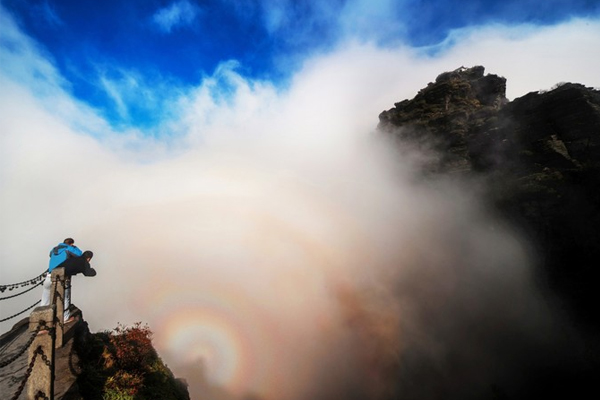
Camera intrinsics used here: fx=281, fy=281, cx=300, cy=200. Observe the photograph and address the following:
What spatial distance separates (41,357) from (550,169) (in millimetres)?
50199

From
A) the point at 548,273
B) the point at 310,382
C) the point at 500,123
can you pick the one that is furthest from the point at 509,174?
the point at 310,382

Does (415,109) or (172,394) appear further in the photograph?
(415,109)

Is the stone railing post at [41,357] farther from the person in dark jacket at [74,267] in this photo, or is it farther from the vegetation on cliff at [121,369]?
the person in dark jacket at [74,267]

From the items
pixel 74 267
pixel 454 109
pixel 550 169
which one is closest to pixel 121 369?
pixel 74 267

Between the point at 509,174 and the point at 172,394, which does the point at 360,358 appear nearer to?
the point at 509,174

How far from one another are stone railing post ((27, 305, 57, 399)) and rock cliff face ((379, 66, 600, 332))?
48.6 metres

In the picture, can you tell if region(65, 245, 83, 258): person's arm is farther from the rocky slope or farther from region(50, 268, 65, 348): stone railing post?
the rocky slope

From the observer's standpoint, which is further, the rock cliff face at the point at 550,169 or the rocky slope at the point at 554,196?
the rock cliff face at the point at 550,169

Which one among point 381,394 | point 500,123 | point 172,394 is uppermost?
point 500,123

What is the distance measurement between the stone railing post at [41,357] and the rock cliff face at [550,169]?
48.6 metres

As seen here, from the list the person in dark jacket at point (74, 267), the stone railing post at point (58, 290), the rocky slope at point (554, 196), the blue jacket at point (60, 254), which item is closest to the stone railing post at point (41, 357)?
the stone railing post at point (58, 290)

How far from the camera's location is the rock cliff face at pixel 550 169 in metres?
34.5

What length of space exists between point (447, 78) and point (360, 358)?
58.5 metres

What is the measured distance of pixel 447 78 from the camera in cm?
5934
